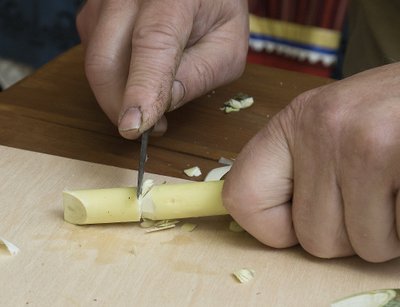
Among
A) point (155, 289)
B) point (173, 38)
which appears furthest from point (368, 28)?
point (155, 289)

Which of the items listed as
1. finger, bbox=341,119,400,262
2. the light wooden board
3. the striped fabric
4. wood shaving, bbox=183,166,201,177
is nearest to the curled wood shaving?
the light wooden board

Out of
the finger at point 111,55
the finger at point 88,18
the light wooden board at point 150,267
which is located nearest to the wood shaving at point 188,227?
the light wooden board at point 150,267

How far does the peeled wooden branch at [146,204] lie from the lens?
792 millimetres

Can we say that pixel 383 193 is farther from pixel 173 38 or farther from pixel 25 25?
pixel 25 25

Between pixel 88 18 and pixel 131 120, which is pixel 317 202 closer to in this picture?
pixel 131 120

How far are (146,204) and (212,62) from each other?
0.31 meters

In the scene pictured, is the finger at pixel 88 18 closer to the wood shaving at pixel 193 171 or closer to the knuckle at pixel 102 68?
the knuckle at pixel 102 68

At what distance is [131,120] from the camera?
0.82 m

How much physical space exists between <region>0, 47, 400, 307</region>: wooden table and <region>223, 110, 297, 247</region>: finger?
0.04m

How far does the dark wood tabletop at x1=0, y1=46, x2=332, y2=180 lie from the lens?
3.15 ft

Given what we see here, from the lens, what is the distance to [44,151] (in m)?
0.95

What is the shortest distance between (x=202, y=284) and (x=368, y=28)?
68 cm

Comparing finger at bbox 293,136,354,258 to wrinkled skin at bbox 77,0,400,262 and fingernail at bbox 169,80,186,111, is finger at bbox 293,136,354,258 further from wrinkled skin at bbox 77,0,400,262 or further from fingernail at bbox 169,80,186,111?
fingernail at bbox 169,80,186,111

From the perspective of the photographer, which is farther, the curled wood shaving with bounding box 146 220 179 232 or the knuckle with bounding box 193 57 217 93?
the knuckle with bounding box 193 57 217 93
